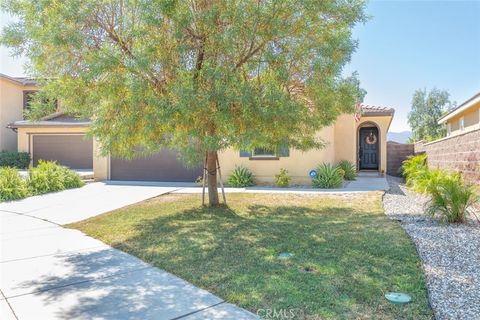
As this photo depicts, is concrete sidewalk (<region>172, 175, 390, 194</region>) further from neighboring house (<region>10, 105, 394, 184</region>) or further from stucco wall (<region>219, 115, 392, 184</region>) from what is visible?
neighboring house (<region>10, 105, 394, 184</region>)

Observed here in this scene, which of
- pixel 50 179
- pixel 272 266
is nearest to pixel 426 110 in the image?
pixel 50 179

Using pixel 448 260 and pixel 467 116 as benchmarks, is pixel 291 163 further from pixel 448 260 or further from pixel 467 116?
pixel 448 260

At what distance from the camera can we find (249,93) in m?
6.65

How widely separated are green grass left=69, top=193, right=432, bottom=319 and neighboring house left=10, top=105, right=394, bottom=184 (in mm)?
4548

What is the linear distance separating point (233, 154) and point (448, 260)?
11.7m

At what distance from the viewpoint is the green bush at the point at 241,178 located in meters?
15.2

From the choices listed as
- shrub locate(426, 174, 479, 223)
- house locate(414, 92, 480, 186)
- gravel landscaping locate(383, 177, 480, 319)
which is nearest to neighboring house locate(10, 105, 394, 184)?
house locate(414, 92, 480, 186)

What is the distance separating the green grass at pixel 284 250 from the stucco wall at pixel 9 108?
20.1m

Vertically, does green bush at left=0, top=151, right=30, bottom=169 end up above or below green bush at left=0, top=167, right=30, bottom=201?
above

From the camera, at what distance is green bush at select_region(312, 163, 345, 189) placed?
1412 cm

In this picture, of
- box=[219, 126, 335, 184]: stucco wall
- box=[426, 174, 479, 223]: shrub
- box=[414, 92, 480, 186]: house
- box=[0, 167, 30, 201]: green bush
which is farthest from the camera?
box=[219, 126, 335, 184]: stucco wall

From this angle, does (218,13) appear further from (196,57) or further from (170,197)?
(170,197)

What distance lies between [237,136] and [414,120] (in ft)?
116

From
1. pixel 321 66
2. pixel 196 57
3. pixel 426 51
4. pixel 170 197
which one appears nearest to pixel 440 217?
pixel 321 66
